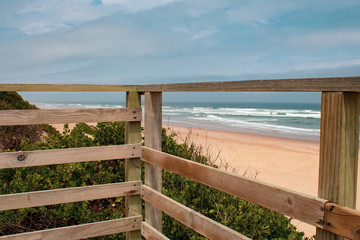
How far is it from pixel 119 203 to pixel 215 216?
1.23 m

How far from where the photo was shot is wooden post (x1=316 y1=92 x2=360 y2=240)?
136 cm

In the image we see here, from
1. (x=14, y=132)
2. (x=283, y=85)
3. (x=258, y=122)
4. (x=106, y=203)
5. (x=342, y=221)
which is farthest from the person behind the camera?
(x=258, y=122)

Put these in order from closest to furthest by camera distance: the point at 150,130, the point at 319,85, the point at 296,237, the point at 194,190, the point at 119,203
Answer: the point at 319,85, the point at 150,130, the point at 296,237, the point at 194,190, the point at 119,203

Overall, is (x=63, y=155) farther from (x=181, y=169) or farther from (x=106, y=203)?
(x=106, y=203)

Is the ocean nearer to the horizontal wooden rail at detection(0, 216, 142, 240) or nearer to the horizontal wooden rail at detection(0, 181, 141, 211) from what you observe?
the horizontal wooden rail at detection(0, 181, 141, 211)

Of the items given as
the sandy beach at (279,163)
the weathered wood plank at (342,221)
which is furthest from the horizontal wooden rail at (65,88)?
the sandy beach at (279,163)

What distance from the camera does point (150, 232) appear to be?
2836 mm

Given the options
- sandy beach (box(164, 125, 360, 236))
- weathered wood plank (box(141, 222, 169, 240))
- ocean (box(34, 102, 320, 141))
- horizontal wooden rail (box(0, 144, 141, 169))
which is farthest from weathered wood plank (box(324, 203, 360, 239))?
sandy beach (box(164, 125, 360, 236))

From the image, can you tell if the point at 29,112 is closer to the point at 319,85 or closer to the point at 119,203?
the point at 119,203

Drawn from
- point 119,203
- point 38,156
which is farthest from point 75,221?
point 38,156

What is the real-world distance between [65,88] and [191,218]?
1.52m

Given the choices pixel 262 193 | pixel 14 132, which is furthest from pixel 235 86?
pixel 14 132

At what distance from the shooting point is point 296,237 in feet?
10.6

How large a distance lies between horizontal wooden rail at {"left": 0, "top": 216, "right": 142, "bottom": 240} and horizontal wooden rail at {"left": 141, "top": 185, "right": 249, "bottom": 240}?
29 centimetres
